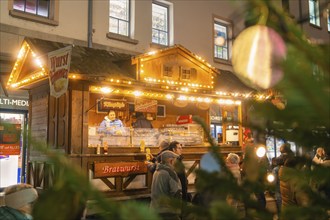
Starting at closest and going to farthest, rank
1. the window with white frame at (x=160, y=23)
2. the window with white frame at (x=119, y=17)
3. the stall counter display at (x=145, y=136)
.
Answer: the stall counter display at (x=145, y=136), the window with white frame at (x=119, y=17), the window with white frame at (x=160, y=23)

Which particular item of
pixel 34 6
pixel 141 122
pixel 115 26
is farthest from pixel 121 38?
pixel 141 122

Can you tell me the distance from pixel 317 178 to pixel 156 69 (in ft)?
30.0

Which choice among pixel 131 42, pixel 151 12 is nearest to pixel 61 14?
pixel 131 42

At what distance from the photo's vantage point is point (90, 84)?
8992 mm

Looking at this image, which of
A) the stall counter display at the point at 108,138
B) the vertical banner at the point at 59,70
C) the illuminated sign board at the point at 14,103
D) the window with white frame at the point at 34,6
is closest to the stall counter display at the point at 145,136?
the stall counter display at the point at 108,138

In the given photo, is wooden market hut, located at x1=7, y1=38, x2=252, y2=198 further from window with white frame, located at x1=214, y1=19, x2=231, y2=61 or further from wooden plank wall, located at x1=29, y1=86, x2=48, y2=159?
window with white frame, located at x1=214, y1=19, x2=231, y2=61

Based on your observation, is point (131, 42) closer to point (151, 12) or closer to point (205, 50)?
point (151, 12)

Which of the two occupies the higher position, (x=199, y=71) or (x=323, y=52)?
(x=199, y=71)

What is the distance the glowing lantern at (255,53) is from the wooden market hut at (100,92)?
6.72 meters

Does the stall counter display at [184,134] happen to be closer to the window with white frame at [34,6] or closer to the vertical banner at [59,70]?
the vertical banner at [59,70]

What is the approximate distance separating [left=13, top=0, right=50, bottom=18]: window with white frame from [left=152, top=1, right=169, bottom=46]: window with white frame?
13.6ft

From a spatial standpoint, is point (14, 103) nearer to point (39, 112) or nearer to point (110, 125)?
point (39, 112)

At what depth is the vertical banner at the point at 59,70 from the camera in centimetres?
784

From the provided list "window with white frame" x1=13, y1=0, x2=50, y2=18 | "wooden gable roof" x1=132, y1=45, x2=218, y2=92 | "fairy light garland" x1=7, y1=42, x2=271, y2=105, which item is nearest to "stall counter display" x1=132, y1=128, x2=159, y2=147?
"fairy light garland" x1=7, y1=42, x2=271, y2=105
